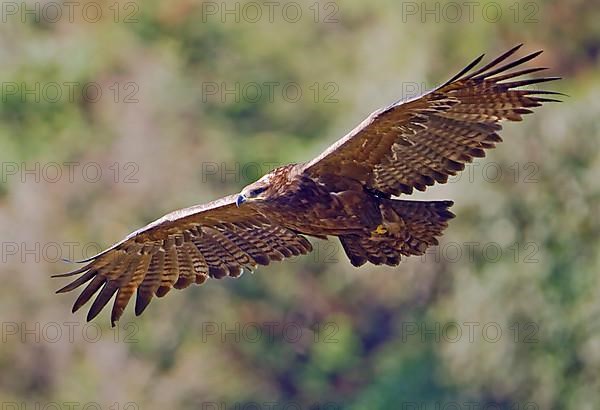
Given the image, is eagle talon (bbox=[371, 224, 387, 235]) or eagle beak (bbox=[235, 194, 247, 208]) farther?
eagle talon (bbox=[371, 224, 387, 235])

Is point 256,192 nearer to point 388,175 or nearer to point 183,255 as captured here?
point 388,175

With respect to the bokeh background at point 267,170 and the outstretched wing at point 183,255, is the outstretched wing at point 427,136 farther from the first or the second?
the bokeh background at point 267,170

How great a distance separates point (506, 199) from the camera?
27.5 m

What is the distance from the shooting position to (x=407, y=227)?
13016 mm

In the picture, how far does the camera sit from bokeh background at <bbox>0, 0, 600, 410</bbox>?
27.5 m

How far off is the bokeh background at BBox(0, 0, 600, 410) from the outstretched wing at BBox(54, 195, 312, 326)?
12715mm

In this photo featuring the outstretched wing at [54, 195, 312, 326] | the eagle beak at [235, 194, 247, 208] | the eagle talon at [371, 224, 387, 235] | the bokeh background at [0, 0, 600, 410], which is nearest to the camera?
the eagle beak at [235, 194, 247, 208]

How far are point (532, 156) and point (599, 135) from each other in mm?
997

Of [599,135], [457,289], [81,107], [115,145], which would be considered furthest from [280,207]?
[81,107]

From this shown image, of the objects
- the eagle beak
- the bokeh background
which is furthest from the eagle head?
the bokeh background

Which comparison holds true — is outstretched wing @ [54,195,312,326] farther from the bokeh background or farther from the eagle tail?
the bokeh background

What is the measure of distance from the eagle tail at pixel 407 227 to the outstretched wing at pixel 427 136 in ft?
0.43

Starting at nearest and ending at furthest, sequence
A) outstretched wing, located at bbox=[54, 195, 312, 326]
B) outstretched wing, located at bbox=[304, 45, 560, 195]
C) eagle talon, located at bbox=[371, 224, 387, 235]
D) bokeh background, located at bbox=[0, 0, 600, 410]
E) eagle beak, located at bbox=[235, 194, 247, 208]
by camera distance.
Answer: outstretched wing, located at bbox=[304, 45, 560, 195]
eagle beak, located at bbox=[235, 194, 247, 208]
eagle talon, located at bbox=[371, 224, 387, 235]
outstretched wing, located at bbox=[54, 195, 312, 326]
bokeh background, located at bbox=[0, 0, 600, 410]

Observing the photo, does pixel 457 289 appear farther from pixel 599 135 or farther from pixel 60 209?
pixel 60 209
